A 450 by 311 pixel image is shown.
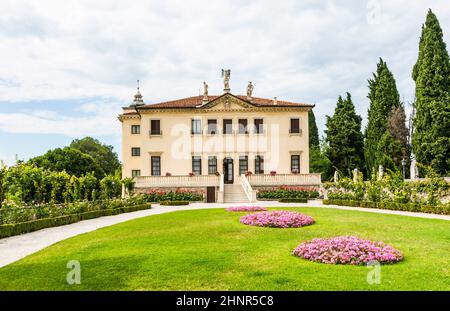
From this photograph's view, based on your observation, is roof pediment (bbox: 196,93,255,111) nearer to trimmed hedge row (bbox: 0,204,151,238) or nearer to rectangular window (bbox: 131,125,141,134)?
rectangular window (bbox: 131,125,141,134)

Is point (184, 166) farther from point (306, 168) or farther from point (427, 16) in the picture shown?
point (427, 16)

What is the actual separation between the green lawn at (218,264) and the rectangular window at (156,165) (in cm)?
2744

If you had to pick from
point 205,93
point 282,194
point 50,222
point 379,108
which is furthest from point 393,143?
point 50,222

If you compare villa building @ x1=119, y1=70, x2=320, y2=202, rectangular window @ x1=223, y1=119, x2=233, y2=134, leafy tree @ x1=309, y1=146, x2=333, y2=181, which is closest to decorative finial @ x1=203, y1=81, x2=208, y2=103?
villa building @ x1=119, y1=70, x2=320, y2=202

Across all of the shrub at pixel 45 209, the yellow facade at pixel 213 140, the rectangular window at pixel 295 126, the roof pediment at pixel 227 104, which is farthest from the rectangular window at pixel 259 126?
the shrub at pixel 45 209

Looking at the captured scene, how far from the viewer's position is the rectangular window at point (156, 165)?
4106cm

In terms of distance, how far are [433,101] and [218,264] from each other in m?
34.8

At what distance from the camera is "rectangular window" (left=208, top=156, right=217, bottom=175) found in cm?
4087

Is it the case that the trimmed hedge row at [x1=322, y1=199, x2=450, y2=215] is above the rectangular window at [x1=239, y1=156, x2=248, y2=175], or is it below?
below

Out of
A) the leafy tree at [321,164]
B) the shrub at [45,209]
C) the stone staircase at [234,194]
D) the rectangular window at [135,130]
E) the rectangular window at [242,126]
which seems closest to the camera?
the shrub at [45,209]

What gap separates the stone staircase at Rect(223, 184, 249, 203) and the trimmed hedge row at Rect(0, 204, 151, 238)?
1013 centimetres

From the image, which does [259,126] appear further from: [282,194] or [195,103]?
[282,194]

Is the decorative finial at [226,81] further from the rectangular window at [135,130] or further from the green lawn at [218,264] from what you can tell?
the green lawn at [218,264]
